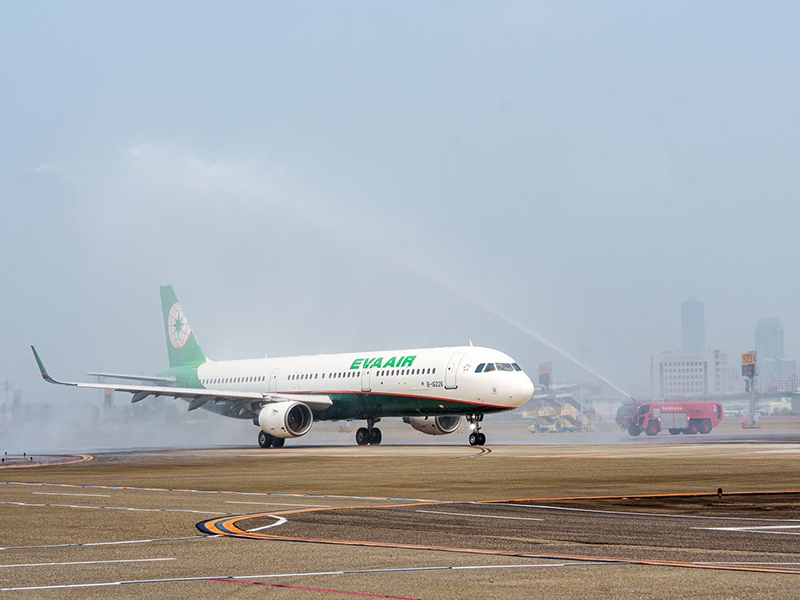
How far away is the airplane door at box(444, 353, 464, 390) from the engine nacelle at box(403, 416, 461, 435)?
6.92 m

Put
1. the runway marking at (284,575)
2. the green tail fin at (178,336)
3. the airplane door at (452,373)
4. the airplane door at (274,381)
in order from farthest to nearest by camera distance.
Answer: the green tail fin at (178,336), the airplane door at (274,381), the airplane door at (452,373), the runway marking at (284,575)

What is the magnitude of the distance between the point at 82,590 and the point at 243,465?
27.2 meters

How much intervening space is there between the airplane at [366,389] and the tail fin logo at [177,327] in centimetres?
629

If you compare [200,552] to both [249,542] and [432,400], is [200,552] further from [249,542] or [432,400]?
[432,400]

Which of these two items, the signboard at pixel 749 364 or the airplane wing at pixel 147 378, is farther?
the signboard at pixel 749 364

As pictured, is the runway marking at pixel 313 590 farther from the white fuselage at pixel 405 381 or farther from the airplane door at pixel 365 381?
the airplane door at pixel 365 381

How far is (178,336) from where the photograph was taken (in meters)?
70.9

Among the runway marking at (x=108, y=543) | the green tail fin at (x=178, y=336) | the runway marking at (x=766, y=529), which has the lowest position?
the runway marking at (x=108, y=543)

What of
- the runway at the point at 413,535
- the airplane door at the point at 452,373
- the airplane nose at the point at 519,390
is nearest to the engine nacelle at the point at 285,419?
the airplane door at the point at 452,373

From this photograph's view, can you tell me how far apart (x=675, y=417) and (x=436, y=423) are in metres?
48.5

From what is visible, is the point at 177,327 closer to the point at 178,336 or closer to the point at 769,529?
the point at 178,336

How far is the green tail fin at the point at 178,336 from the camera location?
6956 centimetres

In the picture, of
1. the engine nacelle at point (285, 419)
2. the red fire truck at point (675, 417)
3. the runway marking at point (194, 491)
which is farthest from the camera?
the red fire truck at point (675, 417)

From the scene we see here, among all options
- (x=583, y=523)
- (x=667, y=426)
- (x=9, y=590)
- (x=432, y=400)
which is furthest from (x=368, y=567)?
(x=667, y=426)
